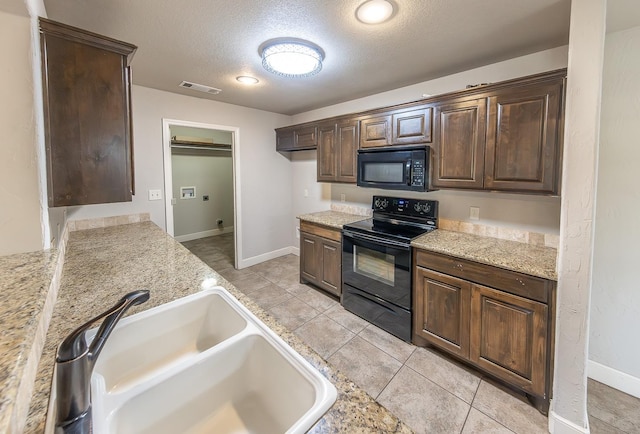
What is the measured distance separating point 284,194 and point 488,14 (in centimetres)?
337

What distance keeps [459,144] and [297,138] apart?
2206mm

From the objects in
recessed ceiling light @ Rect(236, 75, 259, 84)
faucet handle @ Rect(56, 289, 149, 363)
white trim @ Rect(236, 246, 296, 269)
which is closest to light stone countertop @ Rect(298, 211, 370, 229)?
white trim @ Rect(236, 246, 296, 269)

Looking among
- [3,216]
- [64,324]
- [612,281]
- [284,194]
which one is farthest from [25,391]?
[284,194]

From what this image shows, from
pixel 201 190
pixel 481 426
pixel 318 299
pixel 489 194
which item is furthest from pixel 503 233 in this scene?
pixel 201 190

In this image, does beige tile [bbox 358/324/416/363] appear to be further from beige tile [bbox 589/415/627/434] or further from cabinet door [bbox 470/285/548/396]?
beige tile [bbox 589/415/627/434]

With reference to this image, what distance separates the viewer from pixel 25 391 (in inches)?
22.0

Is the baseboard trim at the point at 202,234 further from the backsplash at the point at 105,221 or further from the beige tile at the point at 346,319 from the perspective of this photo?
the beige tile at the point at 346,319

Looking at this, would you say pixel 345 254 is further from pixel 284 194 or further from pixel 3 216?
pixel 3 216

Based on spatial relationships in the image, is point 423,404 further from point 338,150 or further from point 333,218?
point 338,150

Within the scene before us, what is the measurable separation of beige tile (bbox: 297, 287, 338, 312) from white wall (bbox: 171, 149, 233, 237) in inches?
138

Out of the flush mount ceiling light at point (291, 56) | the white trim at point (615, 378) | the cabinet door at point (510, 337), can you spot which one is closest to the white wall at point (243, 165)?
the flush mount ceiling light at point (291, 56)

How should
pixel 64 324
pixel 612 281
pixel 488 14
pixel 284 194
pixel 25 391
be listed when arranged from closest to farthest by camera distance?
pixel 25 391 → pixel 64 324 → pixel 488 14 → pixel 612 281 → pixel 284 194

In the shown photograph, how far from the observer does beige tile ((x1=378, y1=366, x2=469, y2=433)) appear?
1.62 metres

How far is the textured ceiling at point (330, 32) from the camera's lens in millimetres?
1572
